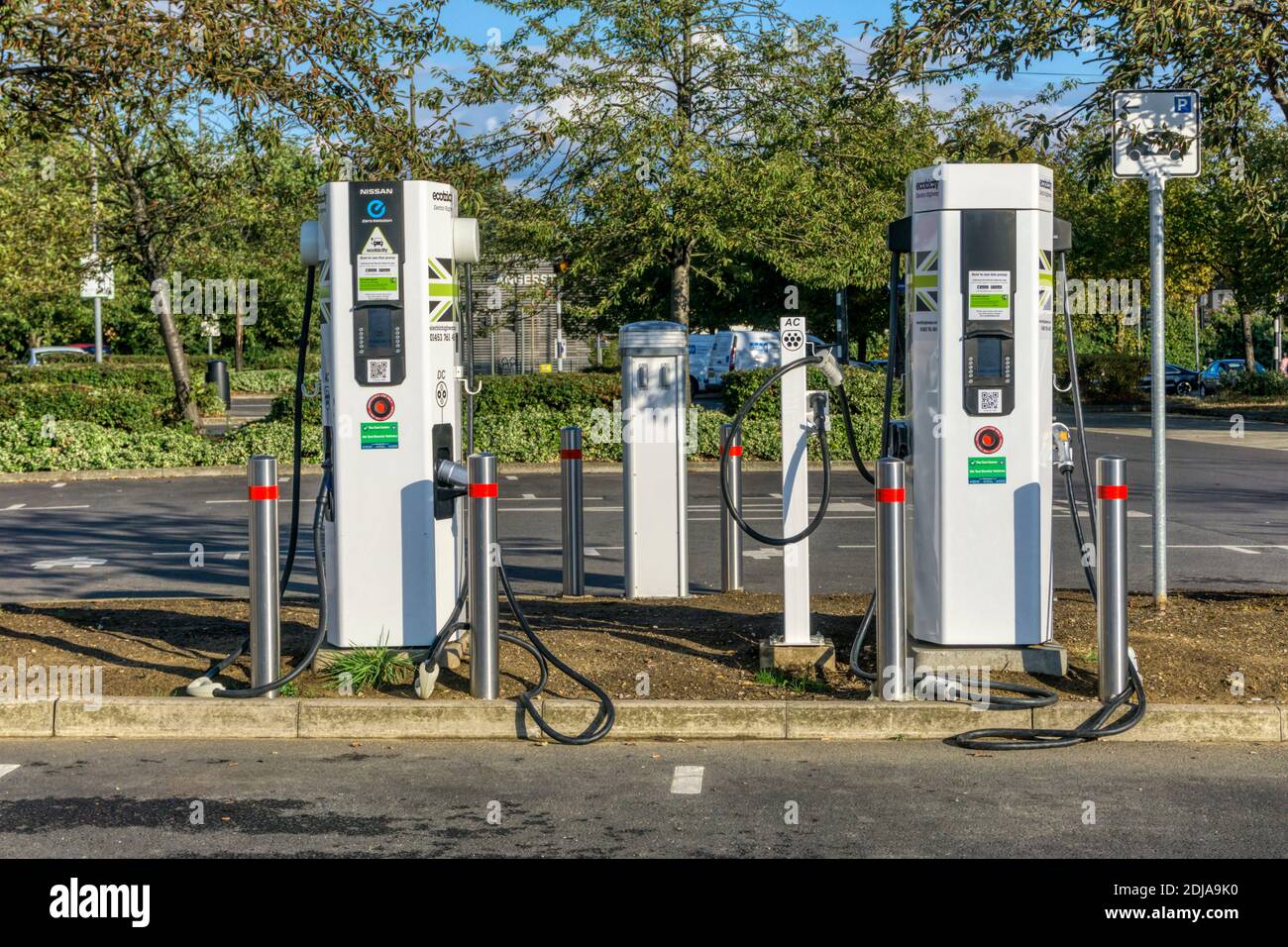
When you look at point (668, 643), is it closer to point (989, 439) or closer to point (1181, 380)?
point (989, 439)

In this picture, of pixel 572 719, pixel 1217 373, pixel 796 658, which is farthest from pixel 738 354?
pixel 572 719

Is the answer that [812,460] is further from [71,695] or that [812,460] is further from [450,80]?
[71,695]

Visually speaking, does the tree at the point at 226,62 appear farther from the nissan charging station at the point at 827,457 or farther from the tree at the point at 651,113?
the tree at the point at 651,113

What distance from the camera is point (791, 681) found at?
7.61 m

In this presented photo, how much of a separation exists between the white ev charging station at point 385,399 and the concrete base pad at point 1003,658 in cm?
255

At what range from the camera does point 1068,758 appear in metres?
6.58

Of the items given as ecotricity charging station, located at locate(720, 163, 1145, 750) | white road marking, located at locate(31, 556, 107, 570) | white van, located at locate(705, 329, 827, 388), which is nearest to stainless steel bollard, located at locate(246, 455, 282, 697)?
ecotricity charging station, located at locate(720, 163, 1145, 750)

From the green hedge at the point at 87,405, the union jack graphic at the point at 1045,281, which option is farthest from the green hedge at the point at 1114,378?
the union jack graphic at the point at 1045,281

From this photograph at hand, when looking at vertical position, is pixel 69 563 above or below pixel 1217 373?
below

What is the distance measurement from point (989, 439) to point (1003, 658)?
43.3 inches

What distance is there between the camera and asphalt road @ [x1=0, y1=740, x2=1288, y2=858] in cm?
540

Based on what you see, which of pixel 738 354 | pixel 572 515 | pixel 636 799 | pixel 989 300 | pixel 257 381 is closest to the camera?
pixel 636 799

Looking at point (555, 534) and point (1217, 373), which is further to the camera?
point (1217, 373)
